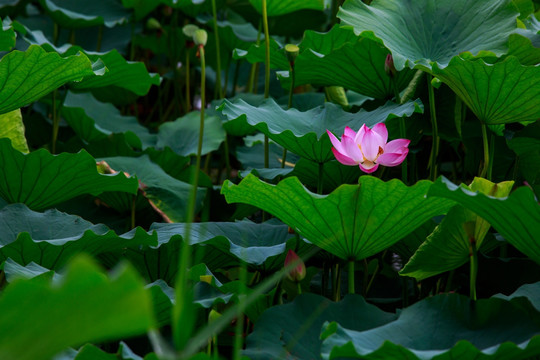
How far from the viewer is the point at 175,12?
2244mm

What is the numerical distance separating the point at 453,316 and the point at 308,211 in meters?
0.25

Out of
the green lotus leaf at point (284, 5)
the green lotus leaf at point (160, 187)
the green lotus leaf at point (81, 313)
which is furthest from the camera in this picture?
the green lotus leaf at point (284, 5)

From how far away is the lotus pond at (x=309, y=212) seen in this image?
774 millimetres

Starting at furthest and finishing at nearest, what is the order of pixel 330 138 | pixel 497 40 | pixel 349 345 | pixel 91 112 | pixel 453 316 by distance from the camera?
pixel 91 112 < pixel 497 40 < pixel 330 138 < pixel 453 316 < pixel 349 345

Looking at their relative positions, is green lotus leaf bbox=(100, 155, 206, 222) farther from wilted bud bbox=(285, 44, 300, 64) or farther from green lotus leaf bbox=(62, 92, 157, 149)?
wilted bud bbox=(285, 44, 300, 64)

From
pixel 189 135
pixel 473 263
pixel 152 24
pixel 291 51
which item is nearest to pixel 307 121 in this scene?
pixel 291 51

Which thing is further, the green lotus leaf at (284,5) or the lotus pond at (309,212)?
the green lotus leaf at (284,5)

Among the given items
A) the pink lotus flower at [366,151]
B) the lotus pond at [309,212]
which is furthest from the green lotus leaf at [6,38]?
the pink lotus flower at [366,151]

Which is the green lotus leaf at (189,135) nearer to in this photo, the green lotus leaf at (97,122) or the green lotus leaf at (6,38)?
the green lotus leaf at (97,122)

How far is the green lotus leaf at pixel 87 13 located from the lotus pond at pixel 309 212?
0.32m

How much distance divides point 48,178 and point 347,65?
0.65 m

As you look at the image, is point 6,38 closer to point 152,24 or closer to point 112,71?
point 112,71

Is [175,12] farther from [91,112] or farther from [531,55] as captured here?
[531,55]

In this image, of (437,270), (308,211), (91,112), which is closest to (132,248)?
(308,211)
